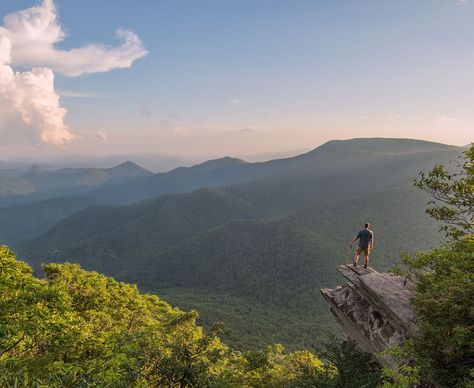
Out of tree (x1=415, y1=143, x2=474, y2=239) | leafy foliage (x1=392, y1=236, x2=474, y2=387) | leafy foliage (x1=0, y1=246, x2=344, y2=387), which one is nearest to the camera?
leafy foliage (x1=0, y1=246, x2=344, y2=387)

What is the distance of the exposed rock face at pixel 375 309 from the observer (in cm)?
1791

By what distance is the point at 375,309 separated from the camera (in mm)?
21625

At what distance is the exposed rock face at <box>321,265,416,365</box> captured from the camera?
17.9 metres

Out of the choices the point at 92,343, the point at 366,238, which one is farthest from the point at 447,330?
the point at 92,343

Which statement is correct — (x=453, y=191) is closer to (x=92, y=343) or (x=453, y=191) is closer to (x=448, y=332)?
(x=448, y=332)

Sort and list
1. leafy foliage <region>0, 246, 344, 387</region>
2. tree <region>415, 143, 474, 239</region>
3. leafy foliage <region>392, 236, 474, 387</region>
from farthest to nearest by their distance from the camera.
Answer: tree <region>415, 143, 474, 239</region> < leafy foliage <region>392, 236, 474, 387</region> < leafy foliage <region>0, 246, 344, 387</region>

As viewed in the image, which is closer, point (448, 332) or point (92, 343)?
point (448, 332)

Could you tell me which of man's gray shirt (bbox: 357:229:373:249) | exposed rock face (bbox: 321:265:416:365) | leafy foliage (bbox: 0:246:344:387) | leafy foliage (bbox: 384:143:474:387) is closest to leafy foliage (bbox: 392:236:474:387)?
leafy foliage (bbox: 384:143:474:387)

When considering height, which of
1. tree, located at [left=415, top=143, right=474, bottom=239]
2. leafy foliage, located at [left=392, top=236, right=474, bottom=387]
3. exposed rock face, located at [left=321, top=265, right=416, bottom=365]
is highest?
tree, located at [left=415, top=143, right=474, bottom=239]

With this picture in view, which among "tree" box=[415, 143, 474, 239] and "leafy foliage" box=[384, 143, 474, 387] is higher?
"tree" box=[415, 143, 474, 239]

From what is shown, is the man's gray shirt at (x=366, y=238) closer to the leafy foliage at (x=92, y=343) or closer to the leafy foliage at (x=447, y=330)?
the leafy foliage at (x=447, y=330)

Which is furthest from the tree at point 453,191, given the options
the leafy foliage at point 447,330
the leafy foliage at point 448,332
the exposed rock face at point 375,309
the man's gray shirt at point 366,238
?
the leafy foliage at point 448,332

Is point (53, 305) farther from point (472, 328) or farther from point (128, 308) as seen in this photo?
point (472, 328)

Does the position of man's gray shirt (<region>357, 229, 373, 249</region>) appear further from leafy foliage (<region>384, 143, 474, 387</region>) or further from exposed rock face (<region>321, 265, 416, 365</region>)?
leafy foliage (<region>384, 143, 474, 387</region>)
